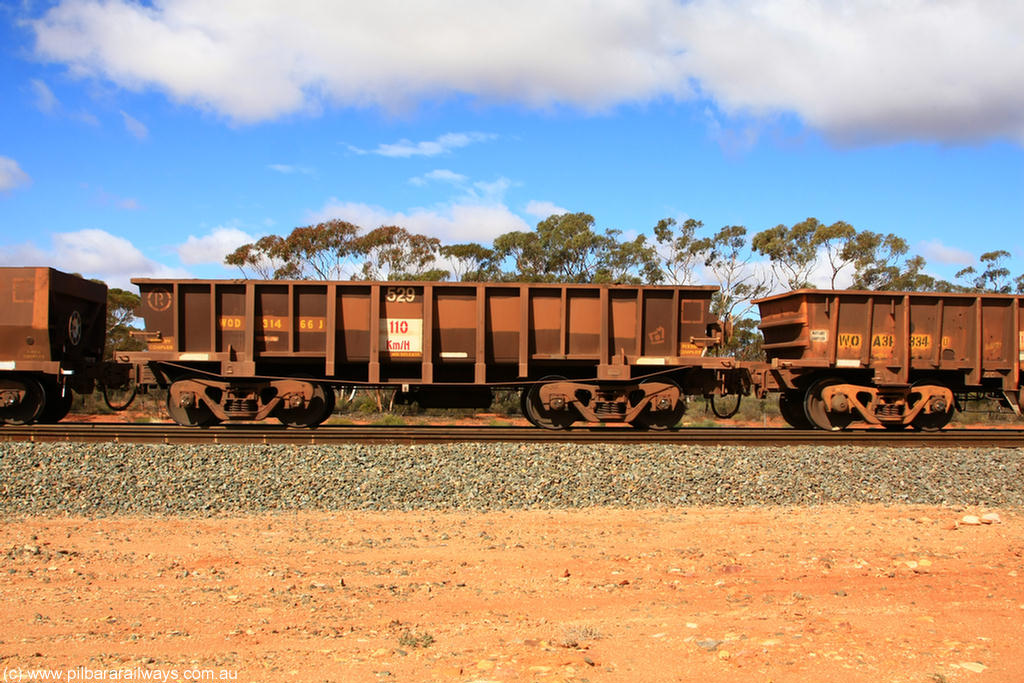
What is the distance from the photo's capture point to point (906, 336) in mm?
14234

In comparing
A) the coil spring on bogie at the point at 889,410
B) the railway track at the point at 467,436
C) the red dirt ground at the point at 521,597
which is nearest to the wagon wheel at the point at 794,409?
the coil spring on bogie at the point at 889,410

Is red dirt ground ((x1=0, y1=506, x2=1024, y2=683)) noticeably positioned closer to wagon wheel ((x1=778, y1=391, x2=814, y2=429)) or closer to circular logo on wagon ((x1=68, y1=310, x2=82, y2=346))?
wagon wheel ((x1=778, y1=391, x2=814, y2=429))

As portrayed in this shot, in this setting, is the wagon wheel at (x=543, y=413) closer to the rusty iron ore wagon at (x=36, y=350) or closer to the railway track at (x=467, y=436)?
the railway track at (x=467, y=436)

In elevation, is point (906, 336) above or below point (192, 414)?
above

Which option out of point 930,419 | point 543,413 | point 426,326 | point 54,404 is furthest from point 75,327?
point 930,419

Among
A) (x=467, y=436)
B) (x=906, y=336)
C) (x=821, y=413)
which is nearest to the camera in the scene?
(x=467, y=436)

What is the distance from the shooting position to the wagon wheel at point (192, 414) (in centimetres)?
1363

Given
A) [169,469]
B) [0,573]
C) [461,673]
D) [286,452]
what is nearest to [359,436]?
[286,452]

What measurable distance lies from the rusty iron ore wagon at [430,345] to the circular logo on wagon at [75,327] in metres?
1.98

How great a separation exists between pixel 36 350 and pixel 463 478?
9325 mm

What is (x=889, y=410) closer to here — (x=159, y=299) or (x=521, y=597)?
(x=521, y=597)

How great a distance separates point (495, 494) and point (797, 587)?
3819 mm

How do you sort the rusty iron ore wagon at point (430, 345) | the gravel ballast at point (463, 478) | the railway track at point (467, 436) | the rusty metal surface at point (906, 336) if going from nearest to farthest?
the gravel ballast at point (463, 478) → the railway track at point (467, 436) → the rusty iron ore wagon at point (430, 345) → the rusty metal surface at point (906, 336)

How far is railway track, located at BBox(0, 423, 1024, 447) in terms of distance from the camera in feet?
38.2
